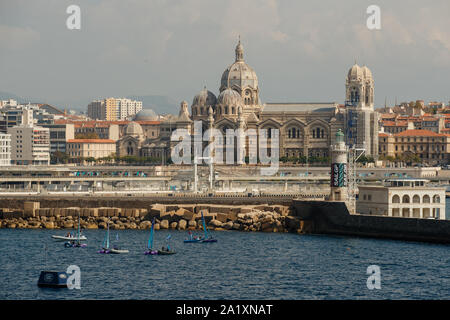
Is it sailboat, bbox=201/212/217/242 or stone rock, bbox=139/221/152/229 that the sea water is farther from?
stone rock, bbox=139/221/152/229

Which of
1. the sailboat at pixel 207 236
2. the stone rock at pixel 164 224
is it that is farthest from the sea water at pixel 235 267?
the stone rock at pixel 164 224

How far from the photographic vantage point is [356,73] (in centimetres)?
17150

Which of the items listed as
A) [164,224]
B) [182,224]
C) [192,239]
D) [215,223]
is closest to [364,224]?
[192,239]

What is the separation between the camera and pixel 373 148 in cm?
16962

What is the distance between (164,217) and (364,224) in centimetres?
1583

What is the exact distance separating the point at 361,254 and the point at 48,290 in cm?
2027

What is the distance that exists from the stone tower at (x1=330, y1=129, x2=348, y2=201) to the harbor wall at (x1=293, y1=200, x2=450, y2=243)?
108cm

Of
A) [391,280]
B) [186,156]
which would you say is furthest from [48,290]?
[186,156]

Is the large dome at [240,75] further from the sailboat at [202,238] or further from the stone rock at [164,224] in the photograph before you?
the sailboat at [202,238]

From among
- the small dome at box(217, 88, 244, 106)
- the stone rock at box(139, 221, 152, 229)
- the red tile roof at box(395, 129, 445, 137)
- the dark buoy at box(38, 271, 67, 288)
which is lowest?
the dark buoy at box(38, 271, 67, 288)

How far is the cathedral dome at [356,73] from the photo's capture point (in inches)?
6742

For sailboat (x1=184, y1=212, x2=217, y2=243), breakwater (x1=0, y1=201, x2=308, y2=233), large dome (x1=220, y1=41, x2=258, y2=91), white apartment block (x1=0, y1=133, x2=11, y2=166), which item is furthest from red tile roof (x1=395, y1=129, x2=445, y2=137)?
sailboat (x1=184, y1=212, x2=217, y2=243)

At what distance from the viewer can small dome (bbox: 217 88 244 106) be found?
568ft
